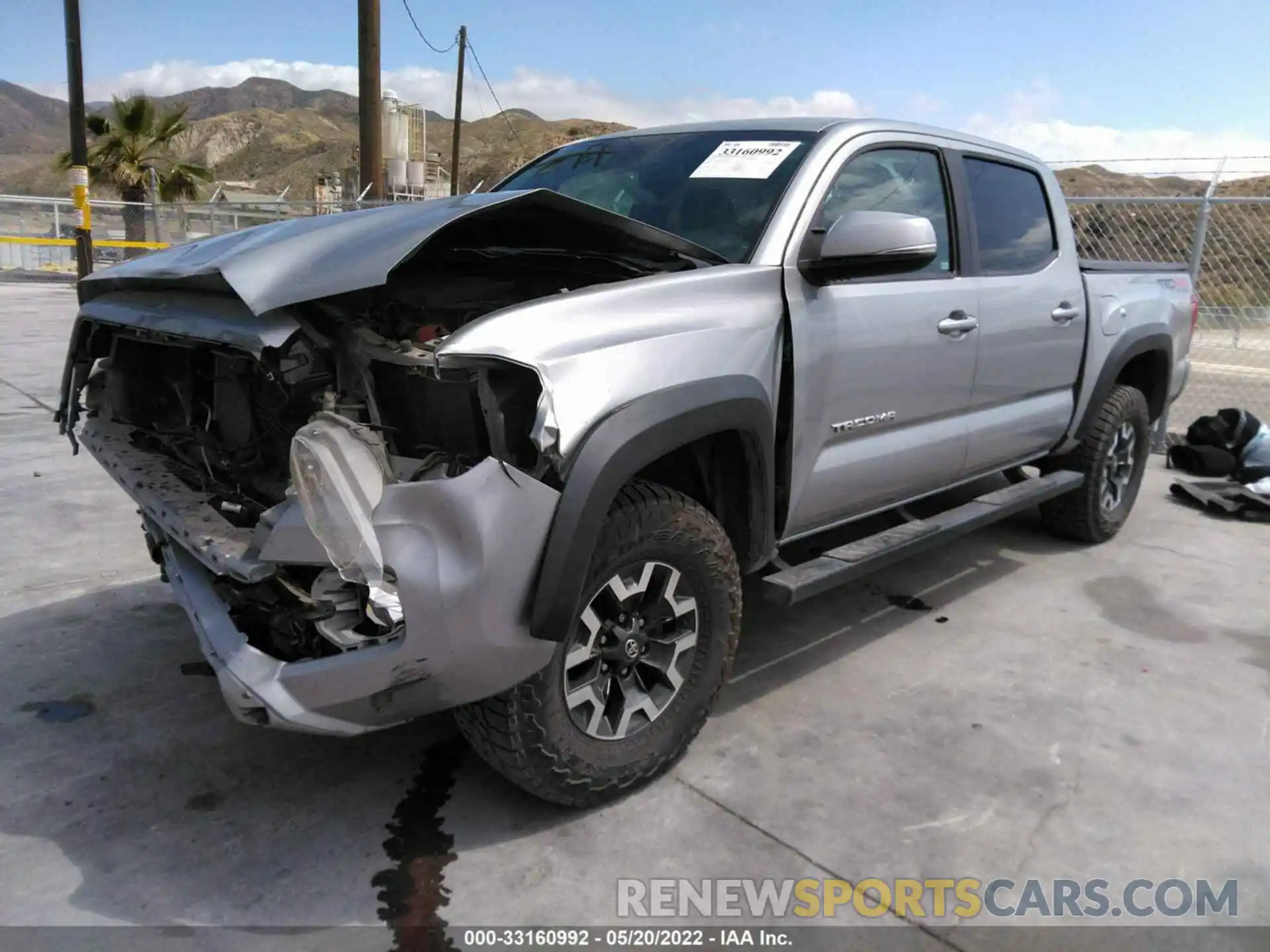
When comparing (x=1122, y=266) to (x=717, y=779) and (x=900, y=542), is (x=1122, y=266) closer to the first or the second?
(x=900, y=542)

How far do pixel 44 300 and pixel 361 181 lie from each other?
Answer: 793cm

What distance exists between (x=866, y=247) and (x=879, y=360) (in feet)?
1.72

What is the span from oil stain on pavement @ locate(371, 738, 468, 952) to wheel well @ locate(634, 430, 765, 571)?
1.09 metres

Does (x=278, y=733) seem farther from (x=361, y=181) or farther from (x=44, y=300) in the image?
(x=44, y=300)

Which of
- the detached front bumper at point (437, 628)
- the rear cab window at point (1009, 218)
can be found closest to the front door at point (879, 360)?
the rear cab window at point (1009, 218)

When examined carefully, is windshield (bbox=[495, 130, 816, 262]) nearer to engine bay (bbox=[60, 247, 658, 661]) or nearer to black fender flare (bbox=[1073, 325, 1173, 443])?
engine bay (bbox=[60, 247, 658, 661])

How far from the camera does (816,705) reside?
3.53 meters

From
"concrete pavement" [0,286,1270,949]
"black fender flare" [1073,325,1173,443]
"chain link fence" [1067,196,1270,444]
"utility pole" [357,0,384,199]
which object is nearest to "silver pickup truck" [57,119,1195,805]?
"concrete pavement" [0,286,1270,949]

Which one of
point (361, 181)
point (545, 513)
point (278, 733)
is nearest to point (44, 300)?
point (361, 181)

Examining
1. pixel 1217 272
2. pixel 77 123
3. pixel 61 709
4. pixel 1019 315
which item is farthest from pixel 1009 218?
pixel 77 123

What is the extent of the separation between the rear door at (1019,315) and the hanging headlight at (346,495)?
2.63 m

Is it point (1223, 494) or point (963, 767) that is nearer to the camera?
point (963, 767)

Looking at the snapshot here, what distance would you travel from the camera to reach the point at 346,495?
7.64ft

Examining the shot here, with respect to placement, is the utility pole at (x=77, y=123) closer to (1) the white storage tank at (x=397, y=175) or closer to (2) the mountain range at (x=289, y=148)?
(1) the white storage tank at (x=397, y=175)
